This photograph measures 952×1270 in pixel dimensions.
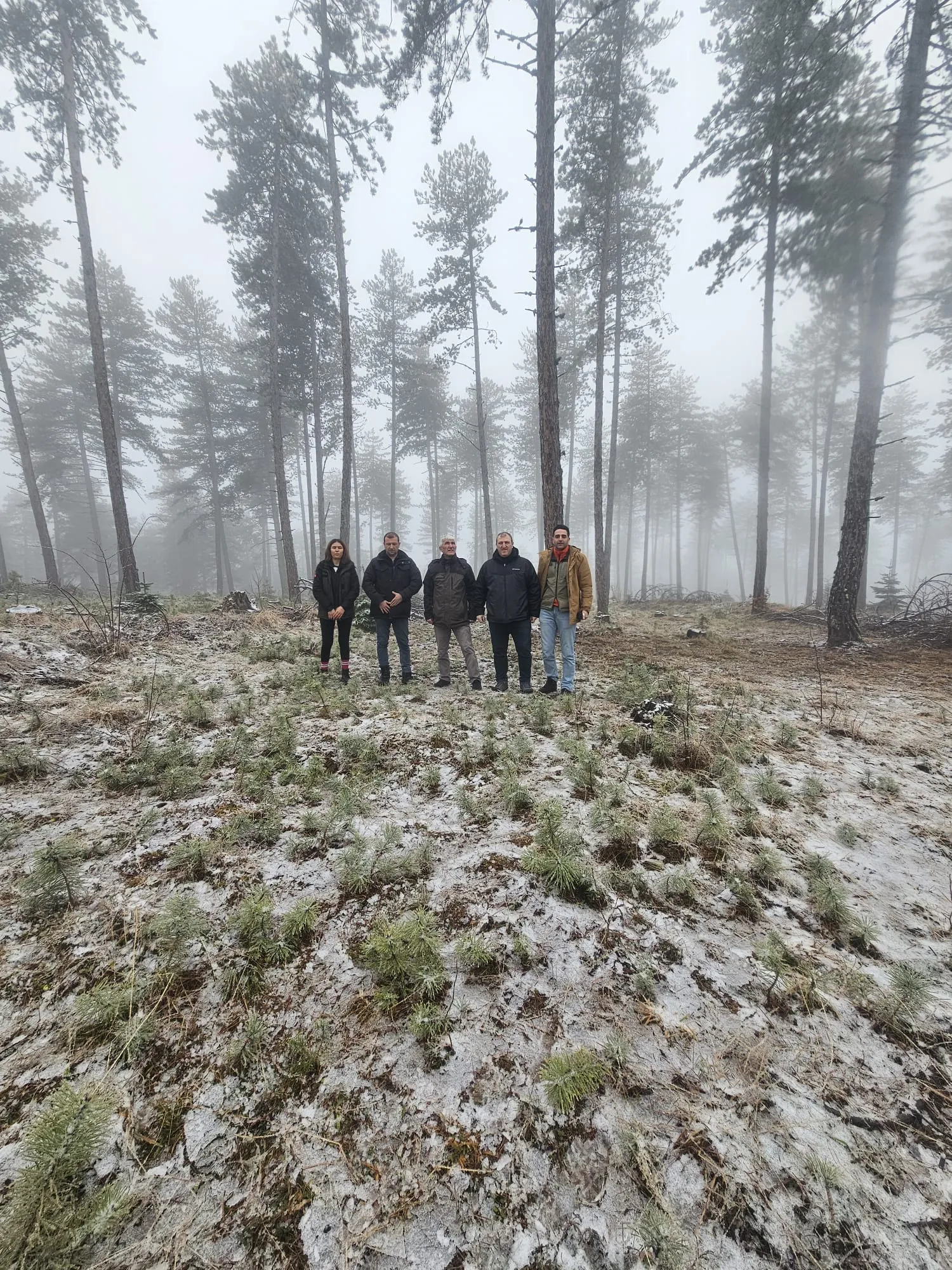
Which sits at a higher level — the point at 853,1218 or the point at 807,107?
the point at 807,107

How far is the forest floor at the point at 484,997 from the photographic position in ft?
4.76

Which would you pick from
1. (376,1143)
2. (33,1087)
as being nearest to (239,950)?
(33,1087)

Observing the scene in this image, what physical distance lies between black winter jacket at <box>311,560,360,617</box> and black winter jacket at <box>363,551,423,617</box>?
0.34m

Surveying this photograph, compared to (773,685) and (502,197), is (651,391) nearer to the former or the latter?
(502,197)

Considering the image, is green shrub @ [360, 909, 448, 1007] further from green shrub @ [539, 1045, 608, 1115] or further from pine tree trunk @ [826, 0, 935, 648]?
pine tree trunk @ [826, 0, 935, 648]

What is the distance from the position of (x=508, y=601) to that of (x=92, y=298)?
14.4m

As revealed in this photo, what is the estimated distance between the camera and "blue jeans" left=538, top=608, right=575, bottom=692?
620 centimetres

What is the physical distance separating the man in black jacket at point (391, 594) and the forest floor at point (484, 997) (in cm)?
246

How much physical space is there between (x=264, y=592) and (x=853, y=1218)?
779 inches

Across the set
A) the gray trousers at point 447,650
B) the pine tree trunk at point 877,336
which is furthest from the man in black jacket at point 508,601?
the pine tree trunk at point 877,336

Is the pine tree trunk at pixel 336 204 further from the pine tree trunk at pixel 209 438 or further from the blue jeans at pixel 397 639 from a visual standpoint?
A: the pine tree trunk at pixel 209 438

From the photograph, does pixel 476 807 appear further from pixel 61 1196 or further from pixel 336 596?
pixel 336 596

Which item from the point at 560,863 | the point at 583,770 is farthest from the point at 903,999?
the point at 583,770

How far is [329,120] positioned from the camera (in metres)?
13.6
